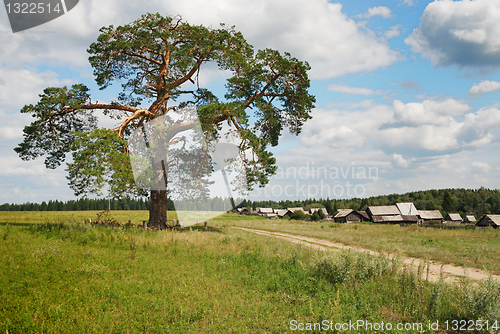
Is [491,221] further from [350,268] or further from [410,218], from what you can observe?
[350,268]

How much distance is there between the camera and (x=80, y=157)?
56.1 ft

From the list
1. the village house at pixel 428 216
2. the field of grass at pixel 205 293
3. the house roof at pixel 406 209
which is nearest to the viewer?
the field of grass at pixel 205 293

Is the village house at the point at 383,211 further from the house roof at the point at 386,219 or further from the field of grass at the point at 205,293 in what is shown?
the field of grass at the point at 205,293

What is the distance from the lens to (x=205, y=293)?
8.17m

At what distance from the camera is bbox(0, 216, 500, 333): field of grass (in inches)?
250

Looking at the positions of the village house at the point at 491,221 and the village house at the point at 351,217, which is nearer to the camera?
the village house at the point at 491,221

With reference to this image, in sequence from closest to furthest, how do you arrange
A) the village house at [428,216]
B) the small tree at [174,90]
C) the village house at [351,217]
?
the small tree at [174,90] < the village house at [351,217] < the village house at [428,216]

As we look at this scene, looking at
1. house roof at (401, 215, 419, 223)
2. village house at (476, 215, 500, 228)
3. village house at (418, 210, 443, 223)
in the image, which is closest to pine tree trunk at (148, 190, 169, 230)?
village house at (476, 215, 500, 228)

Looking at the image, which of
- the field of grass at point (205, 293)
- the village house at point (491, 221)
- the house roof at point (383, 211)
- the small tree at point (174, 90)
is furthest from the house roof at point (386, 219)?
the field of grass at point (205, 293)

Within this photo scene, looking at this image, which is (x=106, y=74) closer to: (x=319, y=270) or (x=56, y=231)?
(x=56, y=231)

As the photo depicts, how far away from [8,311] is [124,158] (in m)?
12.2

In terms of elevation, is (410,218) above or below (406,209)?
below

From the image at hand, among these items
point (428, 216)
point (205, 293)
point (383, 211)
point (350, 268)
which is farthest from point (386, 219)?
point (205, 293)

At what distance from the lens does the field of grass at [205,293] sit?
6352 mm
